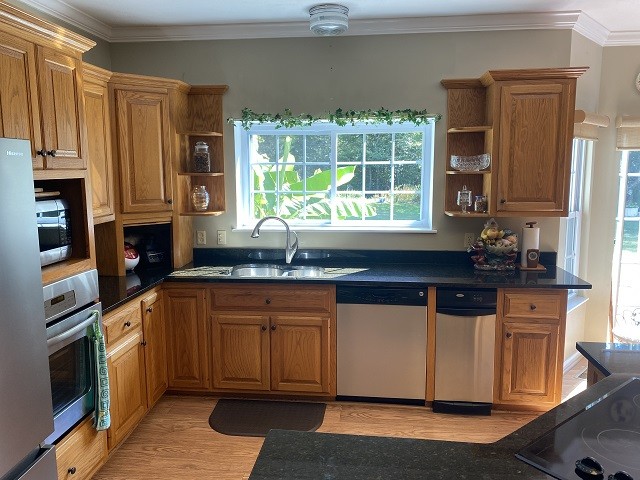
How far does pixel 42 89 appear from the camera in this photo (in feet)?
6.82

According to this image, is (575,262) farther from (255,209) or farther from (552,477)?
(552,477)

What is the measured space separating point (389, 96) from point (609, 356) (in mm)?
2302

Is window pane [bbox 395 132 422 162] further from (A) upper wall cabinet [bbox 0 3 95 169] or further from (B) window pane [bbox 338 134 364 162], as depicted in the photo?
(A) upper wall cabinet [bbox 0 3 95 169]

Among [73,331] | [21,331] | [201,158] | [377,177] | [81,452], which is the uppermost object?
[201,158]

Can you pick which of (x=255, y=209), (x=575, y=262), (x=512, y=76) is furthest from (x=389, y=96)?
(x=575, y=262)

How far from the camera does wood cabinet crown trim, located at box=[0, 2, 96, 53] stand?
6.12 ft

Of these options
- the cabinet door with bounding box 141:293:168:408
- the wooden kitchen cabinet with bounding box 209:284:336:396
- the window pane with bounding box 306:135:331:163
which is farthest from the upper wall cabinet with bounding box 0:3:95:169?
the window pane with bounding box 306:135:331:163

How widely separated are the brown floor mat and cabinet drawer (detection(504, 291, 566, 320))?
1.32 m

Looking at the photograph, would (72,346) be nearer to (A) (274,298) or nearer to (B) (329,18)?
(A) (274,298)

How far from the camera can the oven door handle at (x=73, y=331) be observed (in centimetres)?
202

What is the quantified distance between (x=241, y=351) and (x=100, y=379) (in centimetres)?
104

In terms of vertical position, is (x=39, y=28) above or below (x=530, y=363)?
above

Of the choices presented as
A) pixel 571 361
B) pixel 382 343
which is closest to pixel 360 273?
pixel 382 343

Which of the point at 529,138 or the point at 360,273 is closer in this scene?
the point at 529,138
